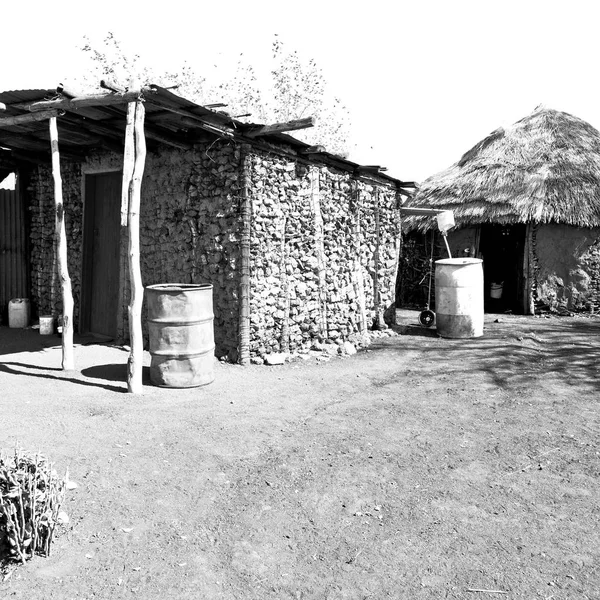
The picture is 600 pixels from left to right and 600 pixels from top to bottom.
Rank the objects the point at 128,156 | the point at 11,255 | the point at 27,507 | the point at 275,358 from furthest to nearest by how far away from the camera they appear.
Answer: the point at 11,255
the point at 275,358
the point at 128,156
the point at 27,507

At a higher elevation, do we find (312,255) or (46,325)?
(312,255)

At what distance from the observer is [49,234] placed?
9812 mm

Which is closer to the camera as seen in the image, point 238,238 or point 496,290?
point 238,238

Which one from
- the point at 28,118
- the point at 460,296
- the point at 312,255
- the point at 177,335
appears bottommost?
the point at 177,335

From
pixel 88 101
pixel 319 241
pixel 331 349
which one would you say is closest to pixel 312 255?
pixel 319 241

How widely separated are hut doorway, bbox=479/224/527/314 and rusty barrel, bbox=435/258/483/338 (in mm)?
3946

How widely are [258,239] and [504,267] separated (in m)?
9.77

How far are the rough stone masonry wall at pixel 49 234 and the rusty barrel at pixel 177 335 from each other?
11.4 feet

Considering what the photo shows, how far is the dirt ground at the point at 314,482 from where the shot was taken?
9.59 ft

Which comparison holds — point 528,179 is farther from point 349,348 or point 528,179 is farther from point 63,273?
point 63,273

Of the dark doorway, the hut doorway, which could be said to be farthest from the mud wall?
the dark doorway

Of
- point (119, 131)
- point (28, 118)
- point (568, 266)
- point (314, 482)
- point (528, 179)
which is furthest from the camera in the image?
point (528, 179)

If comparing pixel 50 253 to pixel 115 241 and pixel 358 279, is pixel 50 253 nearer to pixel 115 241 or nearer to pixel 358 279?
pixel 115 241

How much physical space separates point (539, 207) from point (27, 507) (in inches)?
463
